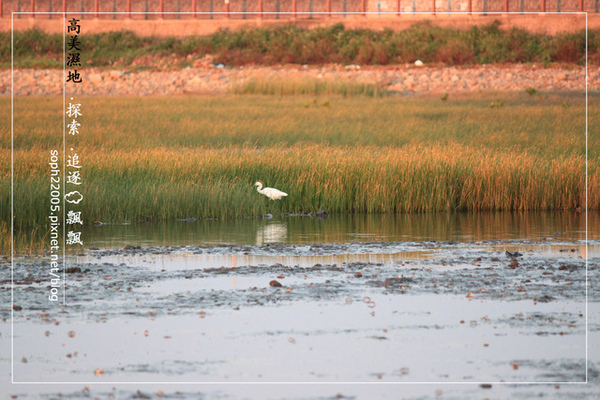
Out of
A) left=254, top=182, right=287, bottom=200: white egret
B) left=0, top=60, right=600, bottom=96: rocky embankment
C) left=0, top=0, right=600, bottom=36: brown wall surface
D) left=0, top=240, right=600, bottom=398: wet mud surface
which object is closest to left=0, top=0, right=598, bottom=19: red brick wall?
left=0, top=0, right=600, bottom=36: brown wall surface

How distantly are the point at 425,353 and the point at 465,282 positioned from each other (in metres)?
2.91

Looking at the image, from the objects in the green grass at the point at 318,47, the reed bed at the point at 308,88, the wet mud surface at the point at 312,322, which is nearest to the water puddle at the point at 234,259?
the wet mud surface at the point at 312,322

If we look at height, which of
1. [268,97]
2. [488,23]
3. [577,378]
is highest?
[488,23]

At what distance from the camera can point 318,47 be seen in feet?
175

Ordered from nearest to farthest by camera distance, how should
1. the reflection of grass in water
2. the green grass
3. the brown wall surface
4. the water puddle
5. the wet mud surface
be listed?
the wet mud surface → the water puddle → the reflection of grass in water → the green grass → the brown wall surface

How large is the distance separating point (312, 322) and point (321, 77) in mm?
36250

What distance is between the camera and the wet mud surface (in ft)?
24.0

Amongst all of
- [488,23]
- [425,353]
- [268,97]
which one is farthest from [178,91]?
[425,353]

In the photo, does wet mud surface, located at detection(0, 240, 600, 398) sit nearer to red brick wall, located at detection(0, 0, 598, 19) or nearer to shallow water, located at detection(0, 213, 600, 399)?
shallow water, located at detection(0, 213, 600, 399)

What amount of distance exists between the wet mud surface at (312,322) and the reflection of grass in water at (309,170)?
14.0 feet

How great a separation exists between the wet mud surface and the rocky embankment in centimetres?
2894

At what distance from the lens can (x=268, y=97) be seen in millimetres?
37562

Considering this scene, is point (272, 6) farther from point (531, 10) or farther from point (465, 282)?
point (465, 282)

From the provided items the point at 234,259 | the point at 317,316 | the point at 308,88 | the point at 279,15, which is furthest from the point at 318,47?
the point at 317,316
